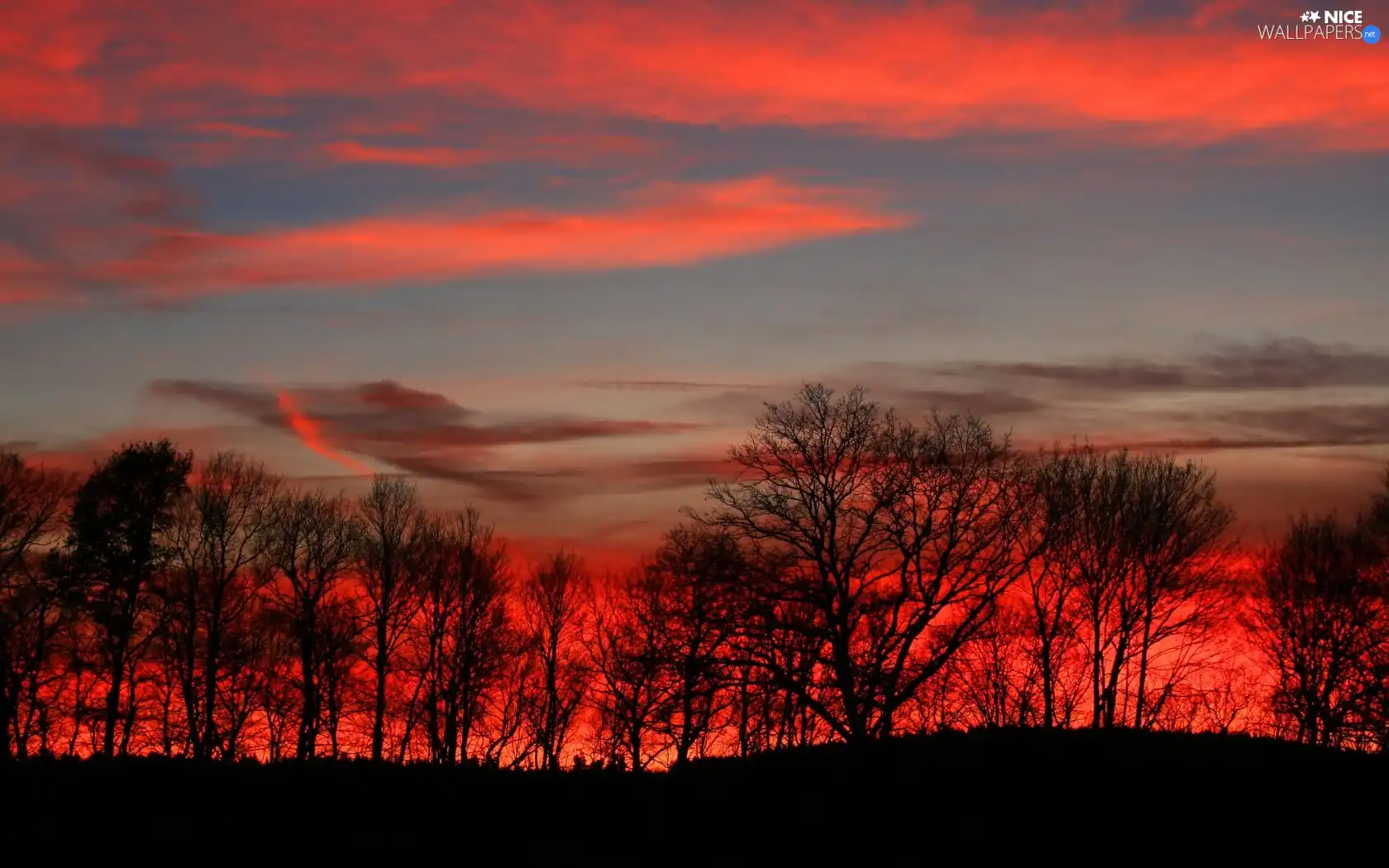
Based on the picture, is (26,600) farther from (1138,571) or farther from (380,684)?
(1138,571)

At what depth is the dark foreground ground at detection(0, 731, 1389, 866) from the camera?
54.7 ft

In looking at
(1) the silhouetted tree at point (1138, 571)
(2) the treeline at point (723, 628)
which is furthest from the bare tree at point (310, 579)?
(1) the silhouetted tree at point (1138, 571)

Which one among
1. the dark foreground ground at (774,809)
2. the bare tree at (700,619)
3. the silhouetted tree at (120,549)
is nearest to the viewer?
the dark foreground ground at (774,809)

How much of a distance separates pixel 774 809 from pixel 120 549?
110 feet

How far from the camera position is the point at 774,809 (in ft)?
63.6

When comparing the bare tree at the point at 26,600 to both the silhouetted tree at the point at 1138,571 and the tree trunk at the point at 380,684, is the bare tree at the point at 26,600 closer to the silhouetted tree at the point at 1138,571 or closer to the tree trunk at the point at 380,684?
the tree trunk at the point at 380,684

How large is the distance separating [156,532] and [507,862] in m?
35.3

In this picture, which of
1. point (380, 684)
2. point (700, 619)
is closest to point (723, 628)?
point (700, 619)

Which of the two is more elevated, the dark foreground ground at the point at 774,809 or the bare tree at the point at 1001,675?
the bare tree at the point at 1001,675

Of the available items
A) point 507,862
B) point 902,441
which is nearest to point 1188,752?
point 507,862

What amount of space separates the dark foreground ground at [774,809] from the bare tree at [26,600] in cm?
2408

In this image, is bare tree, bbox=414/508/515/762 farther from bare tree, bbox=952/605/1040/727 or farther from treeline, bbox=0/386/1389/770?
bare tree, bbox=952/605/1040/727

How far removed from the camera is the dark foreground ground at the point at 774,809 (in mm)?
16672

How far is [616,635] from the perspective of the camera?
64.6 m
